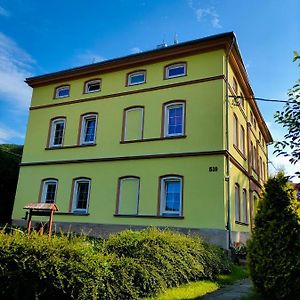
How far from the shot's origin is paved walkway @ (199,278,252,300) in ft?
22.5

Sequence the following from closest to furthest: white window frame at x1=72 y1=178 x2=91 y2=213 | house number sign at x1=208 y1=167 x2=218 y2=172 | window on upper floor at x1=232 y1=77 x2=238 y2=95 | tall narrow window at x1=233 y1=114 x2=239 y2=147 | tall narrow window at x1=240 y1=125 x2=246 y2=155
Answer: house number sign at x1=208 y1=167 x2=218 y2=172, tall narrow window at x1=233 y1=114 x2=239 y2=147, white window frame at x1=72 y1=178 x2=91 y2=213, window on upper floor at x1=232 y1=77 x2=238 y2=95, tall narrow window at x1=240 y1=125 x2=246 y2=155

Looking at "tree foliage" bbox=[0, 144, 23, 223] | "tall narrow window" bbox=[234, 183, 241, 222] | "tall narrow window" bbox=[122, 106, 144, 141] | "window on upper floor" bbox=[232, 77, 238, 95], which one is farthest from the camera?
"tree foliage" bbox=[0, 144, 23, 223]

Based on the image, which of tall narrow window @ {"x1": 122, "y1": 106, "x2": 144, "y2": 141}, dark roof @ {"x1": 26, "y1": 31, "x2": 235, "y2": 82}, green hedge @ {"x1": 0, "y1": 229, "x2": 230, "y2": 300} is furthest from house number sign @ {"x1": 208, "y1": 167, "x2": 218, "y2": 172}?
green hedge @ {"x1": 0, "y1": 229, "x2": 230, "y2": 300}

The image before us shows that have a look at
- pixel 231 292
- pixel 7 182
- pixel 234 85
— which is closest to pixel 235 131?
pixel 234 85

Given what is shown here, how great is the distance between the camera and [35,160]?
19203 mm

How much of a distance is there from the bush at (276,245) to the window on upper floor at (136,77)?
1185cm

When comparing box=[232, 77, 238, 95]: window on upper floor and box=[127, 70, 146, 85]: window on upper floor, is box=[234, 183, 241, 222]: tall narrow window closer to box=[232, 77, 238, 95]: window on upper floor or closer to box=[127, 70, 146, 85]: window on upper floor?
box=[232, 77, 238, 95]: window on upper floor

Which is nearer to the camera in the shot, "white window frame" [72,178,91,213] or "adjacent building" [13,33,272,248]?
"adjacent building" [13,33,272,248]

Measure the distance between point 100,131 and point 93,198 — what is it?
3601mm

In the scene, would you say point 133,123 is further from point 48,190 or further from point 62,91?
point 48,190

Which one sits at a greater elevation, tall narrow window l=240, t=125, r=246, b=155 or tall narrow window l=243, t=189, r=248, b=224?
tall narrow window l=240, t=125, r=246, b=155

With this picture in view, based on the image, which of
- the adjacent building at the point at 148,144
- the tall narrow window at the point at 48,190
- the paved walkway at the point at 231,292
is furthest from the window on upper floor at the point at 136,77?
the paved walkway at the point at 231,292

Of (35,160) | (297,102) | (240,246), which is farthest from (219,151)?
(35,160)

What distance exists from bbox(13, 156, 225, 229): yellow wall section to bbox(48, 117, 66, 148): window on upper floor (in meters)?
1.52
